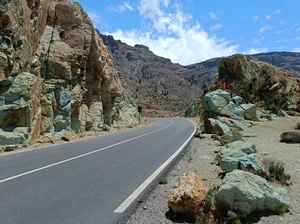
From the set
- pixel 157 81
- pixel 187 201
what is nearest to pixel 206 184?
pixel 187 201

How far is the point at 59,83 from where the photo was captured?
728 inches

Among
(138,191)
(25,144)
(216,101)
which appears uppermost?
(216,101)

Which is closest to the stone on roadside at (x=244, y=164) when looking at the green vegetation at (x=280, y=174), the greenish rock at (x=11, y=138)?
the green vegetation at (x=280, y=174)

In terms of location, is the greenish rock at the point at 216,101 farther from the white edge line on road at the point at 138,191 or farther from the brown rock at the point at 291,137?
the white edge line on road at the point at 138,191

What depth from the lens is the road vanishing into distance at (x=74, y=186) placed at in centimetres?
420

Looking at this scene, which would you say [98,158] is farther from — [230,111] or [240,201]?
[230,111]

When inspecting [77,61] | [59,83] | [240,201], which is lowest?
[240,201]

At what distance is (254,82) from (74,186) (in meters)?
29.0

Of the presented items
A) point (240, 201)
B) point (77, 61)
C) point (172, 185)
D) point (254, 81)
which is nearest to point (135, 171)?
point (172, 185)

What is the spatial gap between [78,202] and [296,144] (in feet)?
37.7

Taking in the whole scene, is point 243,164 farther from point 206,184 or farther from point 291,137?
point 291,137

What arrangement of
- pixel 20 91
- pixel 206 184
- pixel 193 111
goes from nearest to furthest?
pixel 206 184 < pixel 20 91 < pixel 193 111

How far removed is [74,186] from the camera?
224 inches

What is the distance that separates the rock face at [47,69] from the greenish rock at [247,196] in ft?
40.3
